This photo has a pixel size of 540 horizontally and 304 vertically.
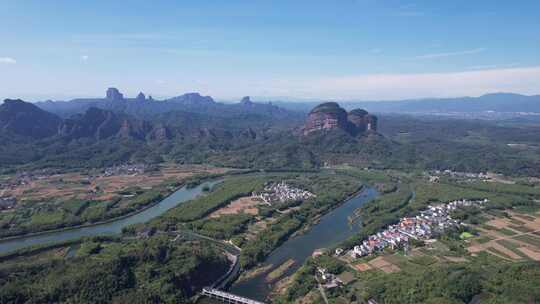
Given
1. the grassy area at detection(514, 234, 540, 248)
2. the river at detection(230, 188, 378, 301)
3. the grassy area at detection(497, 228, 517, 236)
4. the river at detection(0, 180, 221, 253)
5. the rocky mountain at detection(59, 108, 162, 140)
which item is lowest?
the river at detection(0, 180, 221, 253)

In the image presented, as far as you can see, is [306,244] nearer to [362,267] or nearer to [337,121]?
[362,267]

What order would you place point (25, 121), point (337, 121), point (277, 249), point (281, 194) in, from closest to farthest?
point (277, 249) → point (281, 194) → point (25, 121) → point (337, 121)

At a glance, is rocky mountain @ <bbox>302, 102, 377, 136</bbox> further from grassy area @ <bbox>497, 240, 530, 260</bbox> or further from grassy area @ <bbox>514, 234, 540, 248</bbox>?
grassy area @ <bbox>497, 240, 530, 260</bbox>

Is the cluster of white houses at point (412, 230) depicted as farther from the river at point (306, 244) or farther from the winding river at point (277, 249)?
the winding river at point (277, 249)

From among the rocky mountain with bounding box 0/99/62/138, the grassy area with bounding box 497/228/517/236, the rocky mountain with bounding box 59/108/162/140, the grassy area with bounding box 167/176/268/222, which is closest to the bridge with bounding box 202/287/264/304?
the grassy area with bounding box 167/176/268/222

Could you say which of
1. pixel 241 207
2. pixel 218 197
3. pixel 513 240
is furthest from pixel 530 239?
pixel 218 197

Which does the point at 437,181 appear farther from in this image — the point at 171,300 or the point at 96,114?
the point at 96,114
